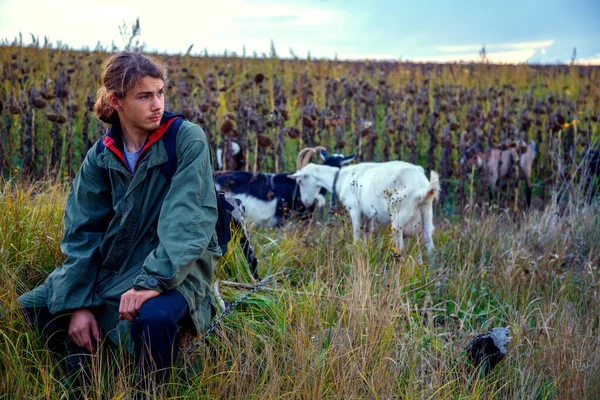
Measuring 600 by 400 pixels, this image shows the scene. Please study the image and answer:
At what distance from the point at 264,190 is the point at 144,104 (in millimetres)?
5029

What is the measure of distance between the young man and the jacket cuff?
Answer: 56mm

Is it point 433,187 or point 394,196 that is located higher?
point 433,187

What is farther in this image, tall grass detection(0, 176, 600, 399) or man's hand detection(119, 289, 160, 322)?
tall grass detection(0, 176, 600, 399)

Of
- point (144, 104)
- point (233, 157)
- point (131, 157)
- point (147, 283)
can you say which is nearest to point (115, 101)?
point (144, 104)

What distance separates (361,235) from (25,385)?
4002 mm

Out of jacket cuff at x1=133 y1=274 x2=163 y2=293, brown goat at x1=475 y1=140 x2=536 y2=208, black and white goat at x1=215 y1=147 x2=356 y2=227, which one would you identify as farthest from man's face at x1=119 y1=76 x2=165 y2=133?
brown goat at x1=475 y1=140 x2=536 y2=208

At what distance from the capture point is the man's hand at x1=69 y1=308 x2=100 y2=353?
322 centimetres

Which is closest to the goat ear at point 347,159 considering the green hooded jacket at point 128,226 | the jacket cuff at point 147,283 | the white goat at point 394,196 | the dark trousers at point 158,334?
the white goat at point 394,196

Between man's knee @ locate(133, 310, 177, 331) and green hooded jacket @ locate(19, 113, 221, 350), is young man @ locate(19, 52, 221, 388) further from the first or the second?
man's knee @ locate(133, 310, 177, 331)

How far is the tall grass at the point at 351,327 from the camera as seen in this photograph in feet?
10.7

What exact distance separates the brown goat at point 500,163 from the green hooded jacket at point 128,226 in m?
6.37

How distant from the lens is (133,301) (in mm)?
2969

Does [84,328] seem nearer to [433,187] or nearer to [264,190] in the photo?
[433,187]

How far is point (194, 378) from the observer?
333 centimetres
